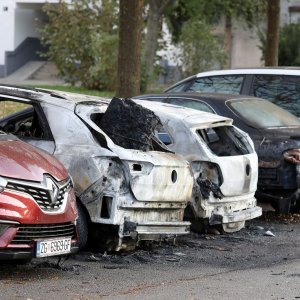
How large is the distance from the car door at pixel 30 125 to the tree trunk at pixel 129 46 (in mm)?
5280

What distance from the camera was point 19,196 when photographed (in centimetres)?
793

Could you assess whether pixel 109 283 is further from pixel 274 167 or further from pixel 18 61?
pixel 18 61

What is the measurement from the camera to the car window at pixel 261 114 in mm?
12602

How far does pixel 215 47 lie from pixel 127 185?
26611 mm

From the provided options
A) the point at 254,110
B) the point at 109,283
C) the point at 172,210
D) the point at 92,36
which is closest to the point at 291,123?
the point at 254,110

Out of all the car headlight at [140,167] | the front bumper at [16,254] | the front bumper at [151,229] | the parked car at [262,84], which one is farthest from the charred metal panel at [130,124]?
the parked car at [262,84]

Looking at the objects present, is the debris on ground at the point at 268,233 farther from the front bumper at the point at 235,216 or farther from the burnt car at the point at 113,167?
the burnt car at the point at 113,167

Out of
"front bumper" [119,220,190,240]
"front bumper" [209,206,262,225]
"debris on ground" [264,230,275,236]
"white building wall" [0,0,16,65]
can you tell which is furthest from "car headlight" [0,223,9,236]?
"white building wall" [0,0,16,65]

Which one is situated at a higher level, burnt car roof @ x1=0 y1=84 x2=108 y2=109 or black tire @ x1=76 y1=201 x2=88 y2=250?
burnt car roof @ x1=0 y1=84 x2=108 y2=109

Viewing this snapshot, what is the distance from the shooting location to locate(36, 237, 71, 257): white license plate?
812 centimetres

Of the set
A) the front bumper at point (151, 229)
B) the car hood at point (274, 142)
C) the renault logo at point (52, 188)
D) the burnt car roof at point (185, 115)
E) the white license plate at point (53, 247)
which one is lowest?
the front bumper at point (151, 229)

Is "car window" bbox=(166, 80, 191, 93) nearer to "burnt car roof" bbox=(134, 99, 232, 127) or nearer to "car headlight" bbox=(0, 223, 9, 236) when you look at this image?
"burnt car roof" bbox=(134, 99, 232, 127)

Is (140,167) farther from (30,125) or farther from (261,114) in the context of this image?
(261,114)

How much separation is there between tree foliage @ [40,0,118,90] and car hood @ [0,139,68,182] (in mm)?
23846
